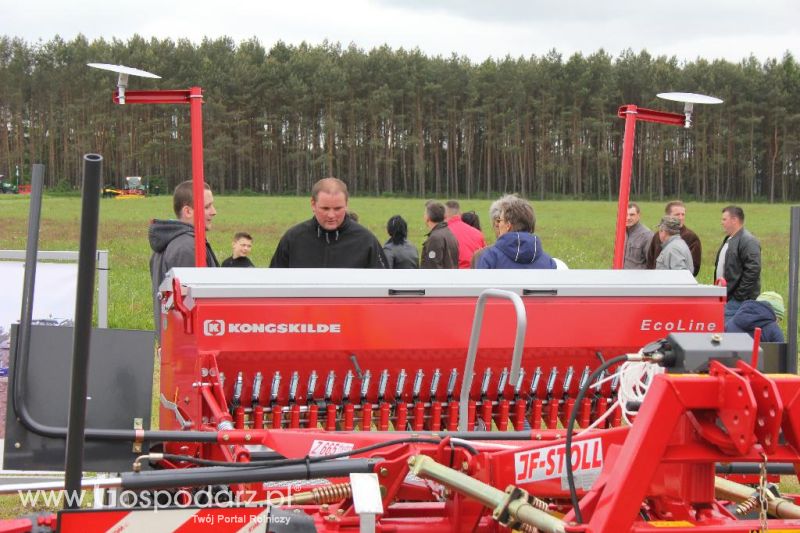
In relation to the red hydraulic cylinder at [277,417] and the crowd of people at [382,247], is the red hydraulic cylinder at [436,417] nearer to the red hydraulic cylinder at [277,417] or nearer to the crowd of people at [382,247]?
the red hydraulic cylinder at [277,417]

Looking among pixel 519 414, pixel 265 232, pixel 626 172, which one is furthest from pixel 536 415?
pixel 265 232

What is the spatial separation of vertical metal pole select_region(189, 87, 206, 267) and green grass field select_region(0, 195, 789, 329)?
9.34m

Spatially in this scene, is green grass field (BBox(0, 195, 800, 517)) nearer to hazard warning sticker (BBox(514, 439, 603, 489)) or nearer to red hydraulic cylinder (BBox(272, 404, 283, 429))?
red hydraulic cylinder (BBox(272, 404, 283, 429))

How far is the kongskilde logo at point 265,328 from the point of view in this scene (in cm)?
482

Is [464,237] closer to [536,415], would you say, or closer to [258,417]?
[536,415]

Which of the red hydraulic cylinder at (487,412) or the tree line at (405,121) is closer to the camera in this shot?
the red hydraulic cylinder at (487,412)

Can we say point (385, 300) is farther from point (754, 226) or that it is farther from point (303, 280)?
point (754, 226)

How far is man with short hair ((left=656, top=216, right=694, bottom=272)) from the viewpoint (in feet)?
34.5

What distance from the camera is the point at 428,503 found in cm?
412

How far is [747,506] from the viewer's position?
13.1 ft

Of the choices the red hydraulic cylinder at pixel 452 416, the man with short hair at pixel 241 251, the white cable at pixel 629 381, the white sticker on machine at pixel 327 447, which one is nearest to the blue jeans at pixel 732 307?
the man with short hair at pixel 241 251

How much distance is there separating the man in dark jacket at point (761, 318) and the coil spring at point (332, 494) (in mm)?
5570

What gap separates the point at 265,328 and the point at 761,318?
5.08 meters

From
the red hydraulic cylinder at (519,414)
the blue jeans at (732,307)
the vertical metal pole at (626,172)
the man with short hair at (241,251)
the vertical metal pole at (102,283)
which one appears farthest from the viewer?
the blue jeans at (732,307)
